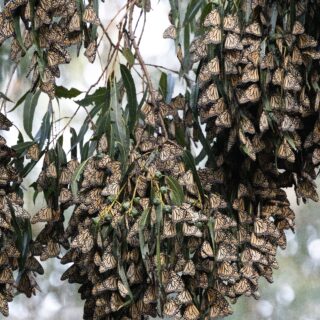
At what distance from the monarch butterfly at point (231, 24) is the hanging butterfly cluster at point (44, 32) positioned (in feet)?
0.68

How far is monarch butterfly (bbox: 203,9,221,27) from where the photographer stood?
1859 mm

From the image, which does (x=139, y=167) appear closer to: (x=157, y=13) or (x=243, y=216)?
(x=243, y=216)

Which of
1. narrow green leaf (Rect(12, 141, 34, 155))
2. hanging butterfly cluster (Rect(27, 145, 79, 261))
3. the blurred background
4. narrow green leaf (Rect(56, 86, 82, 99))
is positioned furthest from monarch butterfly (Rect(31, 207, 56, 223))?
the blurred background

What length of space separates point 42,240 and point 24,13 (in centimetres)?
43

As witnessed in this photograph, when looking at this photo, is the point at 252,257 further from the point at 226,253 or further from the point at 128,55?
the point at 128,55

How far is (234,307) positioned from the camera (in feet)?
14.2

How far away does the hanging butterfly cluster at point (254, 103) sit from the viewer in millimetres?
1863

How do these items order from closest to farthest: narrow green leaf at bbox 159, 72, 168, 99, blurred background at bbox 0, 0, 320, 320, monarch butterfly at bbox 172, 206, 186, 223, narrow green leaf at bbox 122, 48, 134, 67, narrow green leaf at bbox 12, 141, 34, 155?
1. monarch butterfly at bbox 172, 206, 186, 223
2. narrow green leaf at bbox 122, 48, 134, 67
3. narrow green leaf at bbox 12, 141, 34, 155
4. narrow green leaf at bbox 159, 72, 168, 99
5. blurred background at bbox 0, 0, 320, 320

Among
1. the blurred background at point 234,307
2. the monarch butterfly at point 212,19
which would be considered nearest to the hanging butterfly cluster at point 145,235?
the monarch butterfly at point 212,19

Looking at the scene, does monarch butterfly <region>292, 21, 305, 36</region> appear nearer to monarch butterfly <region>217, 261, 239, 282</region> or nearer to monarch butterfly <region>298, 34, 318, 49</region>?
monarch butterfly <region>298, 34, 318, 49</region>

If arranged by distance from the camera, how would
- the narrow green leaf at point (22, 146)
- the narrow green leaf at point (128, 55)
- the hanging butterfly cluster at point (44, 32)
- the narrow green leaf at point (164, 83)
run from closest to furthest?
the hanging butterfly cluster at point (44, 32), the narrow green leaf at point (128, 55), the narrow green leaf at point (22, 146), the narrow green leaf at point (164, 83)

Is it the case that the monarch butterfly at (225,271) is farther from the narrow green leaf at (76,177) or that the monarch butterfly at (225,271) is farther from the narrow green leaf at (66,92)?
the narrow green leaf at (66,92)

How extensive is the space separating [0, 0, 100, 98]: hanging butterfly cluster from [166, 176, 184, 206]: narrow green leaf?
9.3 inches

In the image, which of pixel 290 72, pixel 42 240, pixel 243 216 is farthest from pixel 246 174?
pixel 42 240
